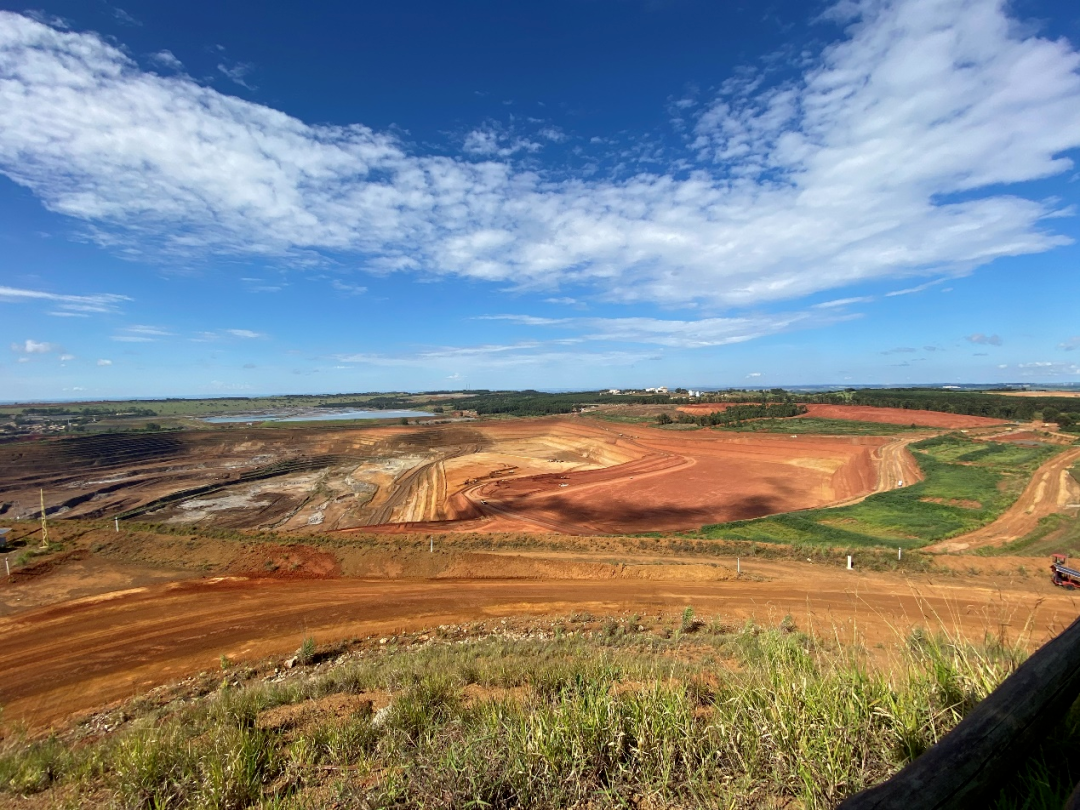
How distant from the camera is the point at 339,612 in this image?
1362cm

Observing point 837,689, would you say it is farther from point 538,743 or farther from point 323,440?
point 323,440

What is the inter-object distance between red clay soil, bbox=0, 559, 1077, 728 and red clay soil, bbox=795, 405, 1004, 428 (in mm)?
66388

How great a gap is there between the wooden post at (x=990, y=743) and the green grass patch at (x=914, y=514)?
2570 cm

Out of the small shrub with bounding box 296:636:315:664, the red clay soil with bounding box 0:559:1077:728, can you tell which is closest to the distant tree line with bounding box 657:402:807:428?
the red clay soil with bounding box 0:559:1077:728

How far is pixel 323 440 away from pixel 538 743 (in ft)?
253

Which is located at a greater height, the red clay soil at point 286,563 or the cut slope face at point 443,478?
the red clay soil at point 286,563

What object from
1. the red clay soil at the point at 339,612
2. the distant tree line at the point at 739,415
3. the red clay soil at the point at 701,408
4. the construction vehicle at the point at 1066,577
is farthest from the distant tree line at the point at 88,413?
the construction vehicle at the point at 1066,577

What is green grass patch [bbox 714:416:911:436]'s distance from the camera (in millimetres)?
64875

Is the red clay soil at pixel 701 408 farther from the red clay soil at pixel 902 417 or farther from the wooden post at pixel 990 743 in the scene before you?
the wooden post at pixel 990 743

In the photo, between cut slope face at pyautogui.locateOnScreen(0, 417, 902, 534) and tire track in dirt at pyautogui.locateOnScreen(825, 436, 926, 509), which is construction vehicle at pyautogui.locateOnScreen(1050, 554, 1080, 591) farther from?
cut slope face at pyautogui.locateOnScreen(0, 417, 902, 534)

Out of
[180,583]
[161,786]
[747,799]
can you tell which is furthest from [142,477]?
[747,799]

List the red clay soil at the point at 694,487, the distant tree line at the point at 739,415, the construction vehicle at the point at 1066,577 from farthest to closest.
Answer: the distant tree line at the point at 739,415 → the red clay soil at the point at 694,487 → the construction vehicle at the point at 1066,577

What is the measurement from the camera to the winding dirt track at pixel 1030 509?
80.5 ft

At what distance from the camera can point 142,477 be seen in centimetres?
4934
